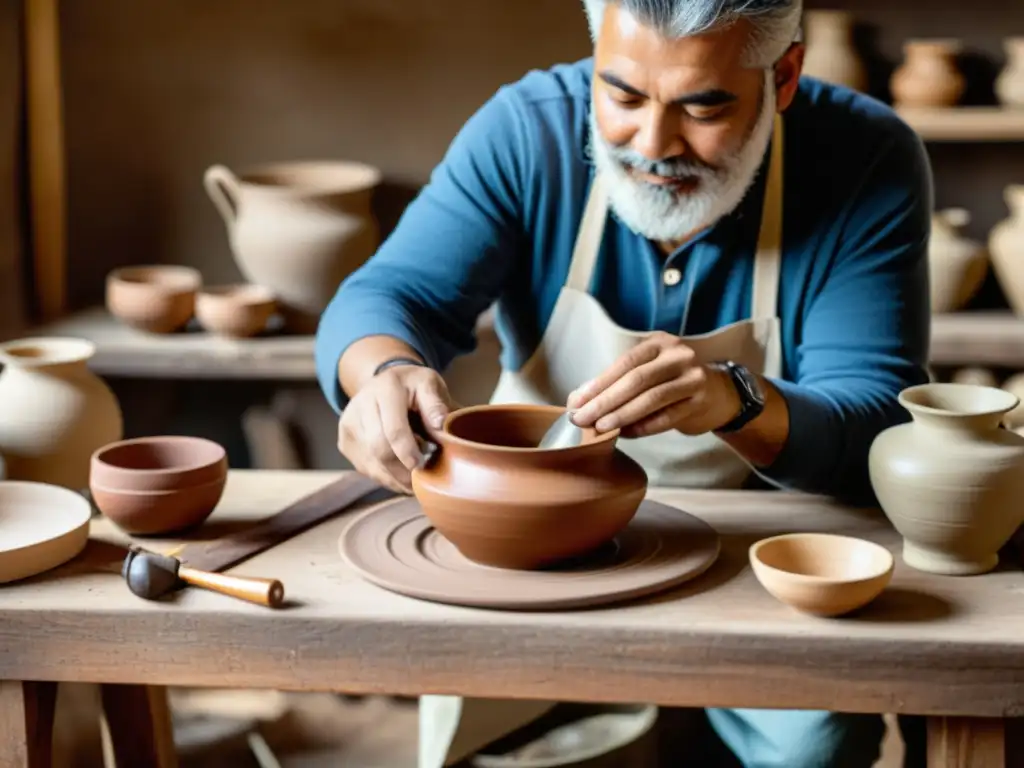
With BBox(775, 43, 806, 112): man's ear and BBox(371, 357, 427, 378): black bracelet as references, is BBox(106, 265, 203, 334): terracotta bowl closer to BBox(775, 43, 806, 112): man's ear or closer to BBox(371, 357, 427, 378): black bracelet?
BBox(371, 357, 427, 378): black bracelet

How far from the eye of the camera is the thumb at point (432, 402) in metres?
1.76

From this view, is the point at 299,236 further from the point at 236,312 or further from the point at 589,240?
the point at 589,240

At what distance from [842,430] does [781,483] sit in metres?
0.11

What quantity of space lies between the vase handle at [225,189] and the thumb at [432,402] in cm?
177

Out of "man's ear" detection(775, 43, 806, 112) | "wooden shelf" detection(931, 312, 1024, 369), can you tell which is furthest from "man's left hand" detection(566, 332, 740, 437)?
"wooden shelf" detection(931, 312, 1024, 369)

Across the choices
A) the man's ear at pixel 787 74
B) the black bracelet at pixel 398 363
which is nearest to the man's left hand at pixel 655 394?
the black bracelet at pixel 398 363

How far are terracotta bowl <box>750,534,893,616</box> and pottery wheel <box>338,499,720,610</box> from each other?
0.09 m

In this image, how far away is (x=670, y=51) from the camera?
1.92 metres

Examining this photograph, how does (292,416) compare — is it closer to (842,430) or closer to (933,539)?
(842,430)

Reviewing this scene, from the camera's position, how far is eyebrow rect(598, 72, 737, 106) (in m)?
1.96

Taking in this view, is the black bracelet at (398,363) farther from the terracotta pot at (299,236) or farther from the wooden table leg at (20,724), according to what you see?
the terracotta pot at (299,236)

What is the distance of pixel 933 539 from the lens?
1684mm

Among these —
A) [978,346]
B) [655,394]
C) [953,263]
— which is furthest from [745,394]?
[953,263]

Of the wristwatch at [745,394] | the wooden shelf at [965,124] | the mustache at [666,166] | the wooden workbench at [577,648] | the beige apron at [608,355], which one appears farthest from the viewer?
the wooden shelf at [965,124]
